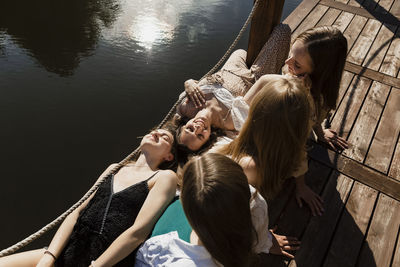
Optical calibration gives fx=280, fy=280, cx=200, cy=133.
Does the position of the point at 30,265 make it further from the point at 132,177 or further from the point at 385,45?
the point at 385,45

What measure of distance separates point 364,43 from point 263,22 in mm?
2450

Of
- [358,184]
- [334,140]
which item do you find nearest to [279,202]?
[358,184]

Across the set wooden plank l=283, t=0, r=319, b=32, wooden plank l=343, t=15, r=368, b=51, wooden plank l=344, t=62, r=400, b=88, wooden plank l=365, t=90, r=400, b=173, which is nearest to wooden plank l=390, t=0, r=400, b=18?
wooden plank l=343, t=15, r=368, b=51

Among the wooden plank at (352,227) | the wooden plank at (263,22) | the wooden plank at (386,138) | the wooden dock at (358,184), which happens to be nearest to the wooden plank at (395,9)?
the wooden dock at (358,184)

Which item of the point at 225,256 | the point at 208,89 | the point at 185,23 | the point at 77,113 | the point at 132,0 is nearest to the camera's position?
the point at 225,256

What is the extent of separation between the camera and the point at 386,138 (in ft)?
9.91

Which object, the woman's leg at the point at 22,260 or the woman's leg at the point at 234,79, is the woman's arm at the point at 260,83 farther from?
the woman's leg at the point at 22,260

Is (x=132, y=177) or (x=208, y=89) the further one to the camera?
(x=208, y=89)

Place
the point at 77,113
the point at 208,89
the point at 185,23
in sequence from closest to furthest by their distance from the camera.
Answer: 1. the point at 208,89
2. the point at 77,113
3. the point at 185,23

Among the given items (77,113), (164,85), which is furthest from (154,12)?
(77,113)

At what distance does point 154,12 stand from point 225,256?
6.78m

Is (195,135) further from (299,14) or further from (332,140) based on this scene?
(299,14)

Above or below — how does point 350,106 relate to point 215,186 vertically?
below

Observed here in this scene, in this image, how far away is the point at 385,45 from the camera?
15.0 feet
